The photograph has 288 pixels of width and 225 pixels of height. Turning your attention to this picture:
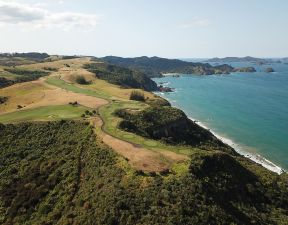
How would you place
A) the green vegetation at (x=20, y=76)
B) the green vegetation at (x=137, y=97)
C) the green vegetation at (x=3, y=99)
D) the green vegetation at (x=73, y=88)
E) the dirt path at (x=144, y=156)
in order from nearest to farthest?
the dirt path at (x=144, y=156) < the green vegetation at (x=73, y=88) < the green vegetation at (x=3, y=99) < the green vegetation at (x=137, y=97) < the green vegetation at (x=20, y=76)

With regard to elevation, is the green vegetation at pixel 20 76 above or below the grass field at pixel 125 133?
below

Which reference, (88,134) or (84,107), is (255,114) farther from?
(88,134)

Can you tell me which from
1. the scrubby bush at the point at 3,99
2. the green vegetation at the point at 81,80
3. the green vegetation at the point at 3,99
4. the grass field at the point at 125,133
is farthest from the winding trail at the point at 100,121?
the green vegetation at the point at 81,80

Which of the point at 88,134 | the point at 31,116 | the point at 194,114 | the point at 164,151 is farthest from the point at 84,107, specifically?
the point at 194,114

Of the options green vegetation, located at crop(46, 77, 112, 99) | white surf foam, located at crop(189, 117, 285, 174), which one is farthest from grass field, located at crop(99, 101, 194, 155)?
white surf foam, located at crop(189, 117, 285, 174)

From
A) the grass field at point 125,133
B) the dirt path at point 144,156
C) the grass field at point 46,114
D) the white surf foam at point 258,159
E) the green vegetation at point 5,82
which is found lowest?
the white surf foam at point 258,159

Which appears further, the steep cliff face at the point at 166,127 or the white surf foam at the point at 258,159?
the white surf foam at the point at 258,159

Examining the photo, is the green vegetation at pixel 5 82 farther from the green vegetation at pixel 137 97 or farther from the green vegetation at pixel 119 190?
the green vegetation at pixel 119 190
